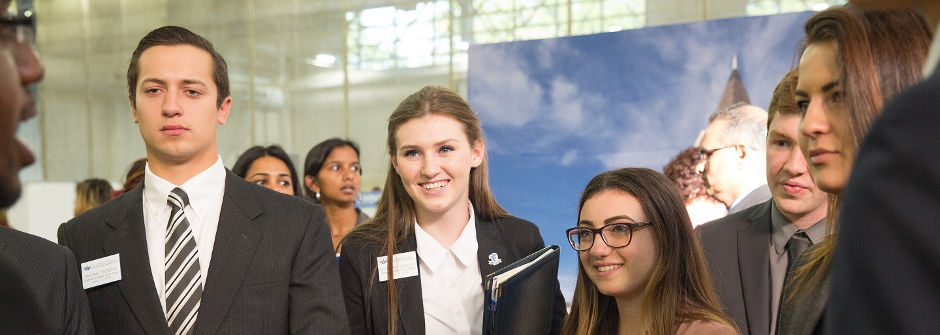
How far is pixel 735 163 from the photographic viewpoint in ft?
11.4

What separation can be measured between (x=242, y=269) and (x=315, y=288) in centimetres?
19

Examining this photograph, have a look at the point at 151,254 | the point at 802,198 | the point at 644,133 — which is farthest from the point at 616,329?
the point at 644,133

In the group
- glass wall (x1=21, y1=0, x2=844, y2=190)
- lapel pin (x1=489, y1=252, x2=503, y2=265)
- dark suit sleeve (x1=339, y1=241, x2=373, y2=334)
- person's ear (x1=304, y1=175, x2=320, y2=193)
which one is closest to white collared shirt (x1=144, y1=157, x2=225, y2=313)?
dark suit sleeve (x1=339, y1=241, x2=373, y2=334)

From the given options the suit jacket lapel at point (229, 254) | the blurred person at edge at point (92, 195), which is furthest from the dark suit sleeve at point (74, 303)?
the blurred person at edge at point (92, 195)

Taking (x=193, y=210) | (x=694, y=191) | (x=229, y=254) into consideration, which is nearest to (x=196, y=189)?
(x=193, y=210)

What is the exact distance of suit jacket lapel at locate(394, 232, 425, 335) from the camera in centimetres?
245

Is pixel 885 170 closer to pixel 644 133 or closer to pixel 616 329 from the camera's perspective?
pixel 616 329

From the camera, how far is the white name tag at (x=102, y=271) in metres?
1.92

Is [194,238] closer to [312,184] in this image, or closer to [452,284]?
[452,284]

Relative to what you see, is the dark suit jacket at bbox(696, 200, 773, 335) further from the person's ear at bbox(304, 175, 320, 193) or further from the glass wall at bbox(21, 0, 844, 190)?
the glass wall at bbox(21, 0, 844, 190)

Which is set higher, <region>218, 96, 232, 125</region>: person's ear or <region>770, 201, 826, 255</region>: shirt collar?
<region>218, 96, 232, 125</region>: person's ear

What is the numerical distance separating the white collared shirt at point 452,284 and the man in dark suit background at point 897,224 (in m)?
2.03

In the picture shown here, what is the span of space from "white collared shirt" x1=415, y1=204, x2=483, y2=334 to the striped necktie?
80cm

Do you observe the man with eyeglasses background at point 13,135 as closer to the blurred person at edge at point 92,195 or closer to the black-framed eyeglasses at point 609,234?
the black-framed eyeglasses at point 609,234
